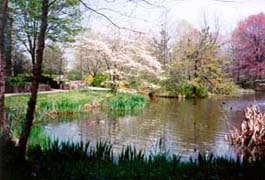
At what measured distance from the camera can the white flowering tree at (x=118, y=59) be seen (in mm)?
8750

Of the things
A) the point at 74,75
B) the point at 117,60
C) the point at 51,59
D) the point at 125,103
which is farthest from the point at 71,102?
the point at 117,60

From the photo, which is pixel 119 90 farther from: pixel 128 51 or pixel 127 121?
pixel 127 121

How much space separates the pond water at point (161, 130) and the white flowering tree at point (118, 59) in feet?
7.62

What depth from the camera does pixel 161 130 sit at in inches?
192

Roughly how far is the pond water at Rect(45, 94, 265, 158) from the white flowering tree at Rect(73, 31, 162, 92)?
7.62ft

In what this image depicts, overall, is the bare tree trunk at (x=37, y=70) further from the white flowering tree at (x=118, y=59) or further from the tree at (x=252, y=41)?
the white flowering tree at (x=118, y=59)

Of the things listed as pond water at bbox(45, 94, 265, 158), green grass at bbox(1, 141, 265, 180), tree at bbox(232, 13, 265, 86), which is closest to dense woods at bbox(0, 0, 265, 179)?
tree at bbox(232, 13, 265, 86)

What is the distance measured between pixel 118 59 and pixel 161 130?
14.9 feet

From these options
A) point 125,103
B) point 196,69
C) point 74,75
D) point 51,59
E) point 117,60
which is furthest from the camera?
point 117,60

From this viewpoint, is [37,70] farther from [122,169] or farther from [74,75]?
[74,75]

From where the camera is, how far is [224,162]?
6.77ft

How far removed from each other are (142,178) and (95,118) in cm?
415

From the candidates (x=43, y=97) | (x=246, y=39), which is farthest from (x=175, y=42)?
(x=246, y=39)

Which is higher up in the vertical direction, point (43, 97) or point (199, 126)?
point (43, 97)
